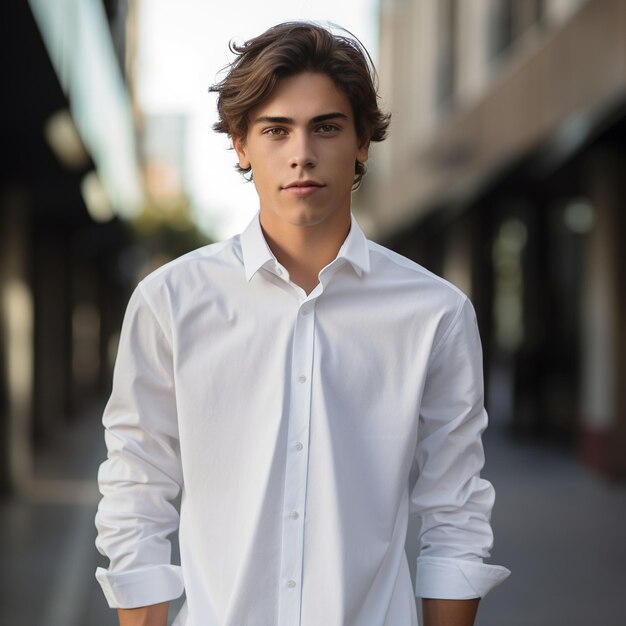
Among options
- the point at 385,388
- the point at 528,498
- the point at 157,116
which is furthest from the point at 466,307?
the point at 157,116

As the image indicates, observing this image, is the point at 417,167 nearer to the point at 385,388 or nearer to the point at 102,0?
the point at 102,0

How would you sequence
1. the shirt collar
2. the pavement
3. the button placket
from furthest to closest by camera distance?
the pavement
the shirt collar
the button placket

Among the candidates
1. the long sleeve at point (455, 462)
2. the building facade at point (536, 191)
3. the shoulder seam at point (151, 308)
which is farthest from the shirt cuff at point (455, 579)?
the building facade at point (536, 191)

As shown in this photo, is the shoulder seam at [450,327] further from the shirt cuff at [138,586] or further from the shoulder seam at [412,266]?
the shirt cuff at [138,586]

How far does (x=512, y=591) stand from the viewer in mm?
7258

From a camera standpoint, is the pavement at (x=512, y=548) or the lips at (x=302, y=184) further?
the pavement at (x=512, y=548)

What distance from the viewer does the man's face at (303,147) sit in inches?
84.3

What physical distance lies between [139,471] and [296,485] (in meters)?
0.30

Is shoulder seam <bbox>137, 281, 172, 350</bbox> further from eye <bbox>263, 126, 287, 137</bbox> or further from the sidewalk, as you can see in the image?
the sidewalk

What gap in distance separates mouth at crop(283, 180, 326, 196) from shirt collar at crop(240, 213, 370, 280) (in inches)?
5.1

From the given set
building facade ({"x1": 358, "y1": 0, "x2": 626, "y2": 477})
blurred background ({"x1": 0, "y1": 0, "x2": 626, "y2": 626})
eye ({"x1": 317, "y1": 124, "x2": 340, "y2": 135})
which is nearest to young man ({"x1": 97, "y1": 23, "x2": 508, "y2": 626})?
eye ({"x1": 317, "y1": 124, "x2": 340, "y2": 135})

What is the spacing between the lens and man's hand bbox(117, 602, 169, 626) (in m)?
2.18

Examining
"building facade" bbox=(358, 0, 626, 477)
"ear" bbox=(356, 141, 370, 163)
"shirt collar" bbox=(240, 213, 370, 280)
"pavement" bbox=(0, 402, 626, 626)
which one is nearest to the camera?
"shirt collar" bbox=(240, 213, 370, 280)

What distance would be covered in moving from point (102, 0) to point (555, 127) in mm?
5062
